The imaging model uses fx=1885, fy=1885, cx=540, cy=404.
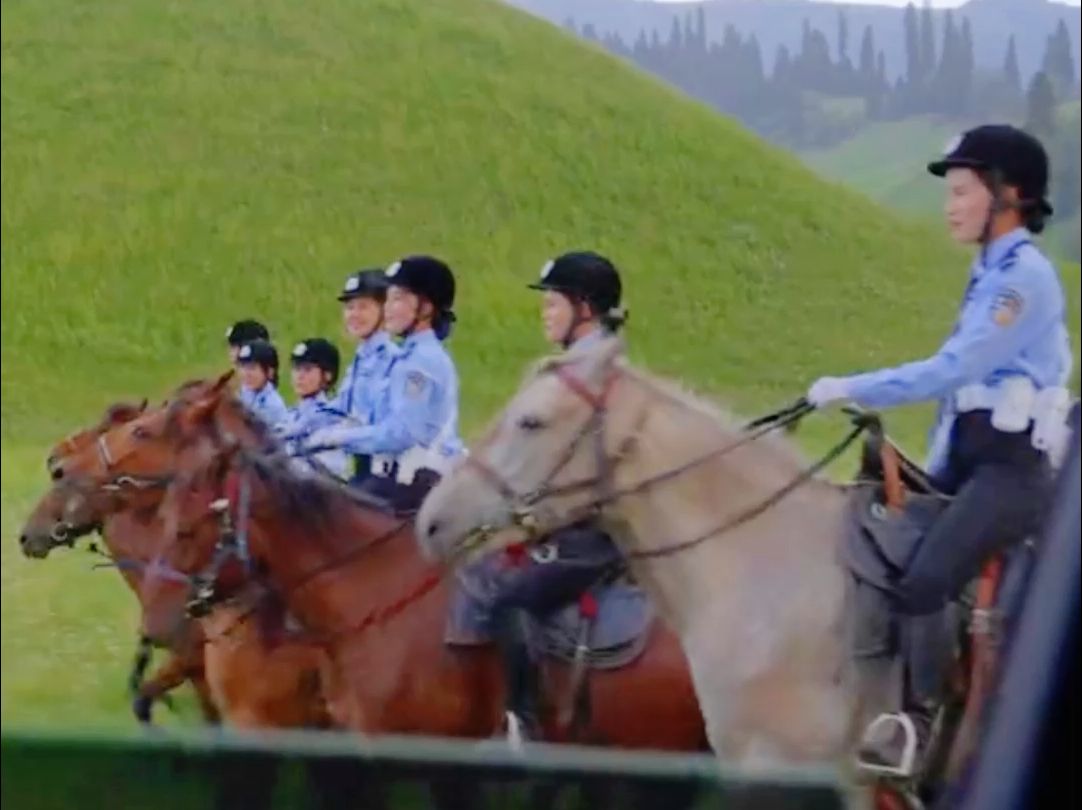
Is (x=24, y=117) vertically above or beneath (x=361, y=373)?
above

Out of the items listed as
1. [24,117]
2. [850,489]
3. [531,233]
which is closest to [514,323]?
[531,233]

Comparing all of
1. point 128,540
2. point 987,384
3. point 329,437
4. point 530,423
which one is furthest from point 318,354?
point 987,384

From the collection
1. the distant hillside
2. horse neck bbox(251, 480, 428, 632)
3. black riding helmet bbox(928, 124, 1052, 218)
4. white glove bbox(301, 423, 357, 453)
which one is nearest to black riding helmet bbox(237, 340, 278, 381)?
white glove bbox(301, 423, 357, 453)

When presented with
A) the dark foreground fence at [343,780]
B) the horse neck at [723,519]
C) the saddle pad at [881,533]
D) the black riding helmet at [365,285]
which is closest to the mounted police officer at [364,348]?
the black riding helmet at [365,285]

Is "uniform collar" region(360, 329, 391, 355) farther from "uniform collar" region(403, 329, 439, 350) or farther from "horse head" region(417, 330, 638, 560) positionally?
"horse head" region(417, 330, 638, 560)

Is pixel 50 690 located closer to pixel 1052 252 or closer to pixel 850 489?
pixel 850 489

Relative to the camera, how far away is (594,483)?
6.40ft

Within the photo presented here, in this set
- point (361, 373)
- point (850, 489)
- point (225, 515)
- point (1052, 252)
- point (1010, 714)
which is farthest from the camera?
point (225, 515)

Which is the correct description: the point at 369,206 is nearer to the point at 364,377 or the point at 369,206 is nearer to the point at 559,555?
the point at 364,377

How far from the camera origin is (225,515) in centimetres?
225

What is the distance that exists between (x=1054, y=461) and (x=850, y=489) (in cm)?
21

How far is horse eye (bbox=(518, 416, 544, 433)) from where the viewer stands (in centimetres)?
193

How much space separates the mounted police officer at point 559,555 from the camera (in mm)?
1912

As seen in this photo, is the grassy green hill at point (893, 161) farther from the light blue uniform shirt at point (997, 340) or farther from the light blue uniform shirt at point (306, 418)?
the light blue uniform shirt at point (306, 418)
